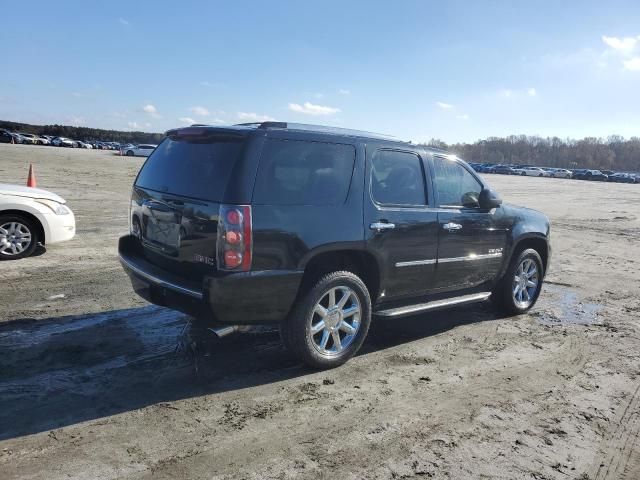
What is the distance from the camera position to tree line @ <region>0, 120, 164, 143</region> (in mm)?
119200

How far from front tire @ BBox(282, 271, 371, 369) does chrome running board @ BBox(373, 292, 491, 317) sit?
0.90 feet

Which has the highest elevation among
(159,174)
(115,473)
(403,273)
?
(159,174)

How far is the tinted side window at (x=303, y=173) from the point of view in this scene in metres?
3.96

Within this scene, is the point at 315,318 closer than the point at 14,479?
No

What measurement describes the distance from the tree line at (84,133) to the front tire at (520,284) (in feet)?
384

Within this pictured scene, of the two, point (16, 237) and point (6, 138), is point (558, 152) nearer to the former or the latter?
point (6, 138)

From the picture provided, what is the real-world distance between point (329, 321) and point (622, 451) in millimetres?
2280

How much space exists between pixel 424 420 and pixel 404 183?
222 cm

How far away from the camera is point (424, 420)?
3.71 meters

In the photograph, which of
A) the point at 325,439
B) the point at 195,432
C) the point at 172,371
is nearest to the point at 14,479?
the point at 195,432

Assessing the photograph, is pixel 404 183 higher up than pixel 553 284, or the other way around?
pixel 404 183

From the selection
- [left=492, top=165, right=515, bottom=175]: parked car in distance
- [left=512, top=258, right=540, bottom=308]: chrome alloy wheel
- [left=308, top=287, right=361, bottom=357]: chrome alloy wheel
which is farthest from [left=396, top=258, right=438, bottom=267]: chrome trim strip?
[left=492, top=165, right=515, bottom=175]: parked car in distance

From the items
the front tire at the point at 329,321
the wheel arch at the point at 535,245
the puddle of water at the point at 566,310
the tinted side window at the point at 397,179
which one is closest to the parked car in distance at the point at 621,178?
the puddle of water at the point at 566,310

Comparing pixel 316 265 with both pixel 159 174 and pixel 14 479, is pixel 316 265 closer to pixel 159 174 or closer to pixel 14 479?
pixel 159 174
